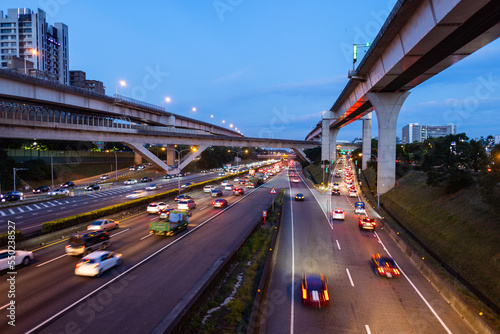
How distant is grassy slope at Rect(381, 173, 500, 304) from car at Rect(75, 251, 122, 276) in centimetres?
2048

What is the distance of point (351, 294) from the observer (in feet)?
46.0

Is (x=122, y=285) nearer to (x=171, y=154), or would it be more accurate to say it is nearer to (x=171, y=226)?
(x=171, y=226)

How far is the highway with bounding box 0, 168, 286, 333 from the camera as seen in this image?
11.0 meters

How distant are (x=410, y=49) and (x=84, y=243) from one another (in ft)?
95.1

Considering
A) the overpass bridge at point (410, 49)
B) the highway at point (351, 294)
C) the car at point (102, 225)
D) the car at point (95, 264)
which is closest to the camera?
the highway at point (351, 294)

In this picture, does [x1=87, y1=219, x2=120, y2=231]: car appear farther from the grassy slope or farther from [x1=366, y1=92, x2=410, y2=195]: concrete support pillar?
[x1=366, y1=92, x2=410, y2=195]: concrete support pillar

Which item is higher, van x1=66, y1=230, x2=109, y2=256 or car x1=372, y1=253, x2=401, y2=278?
van x1=66, y1=230, x2=109, y2=256

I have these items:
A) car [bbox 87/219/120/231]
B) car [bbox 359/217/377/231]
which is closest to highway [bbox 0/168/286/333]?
car [bbox 87/219/120/231]

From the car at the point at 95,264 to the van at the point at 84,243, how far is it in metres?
2.81

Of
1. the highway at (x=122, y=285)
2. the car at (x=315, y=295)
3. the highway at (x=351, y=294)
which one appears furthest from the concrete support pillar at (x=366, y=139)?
the car at (x=315, y=295)

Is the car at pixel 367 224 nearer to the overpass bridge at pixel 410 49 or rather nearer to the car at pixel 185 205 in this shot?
the overpass bridge at pixel 410 49

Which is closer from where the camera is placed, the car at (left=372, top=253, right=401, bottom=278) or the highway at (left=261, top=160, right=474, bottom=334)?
the highway at (left=261, top=160, right=474, bottom=334)

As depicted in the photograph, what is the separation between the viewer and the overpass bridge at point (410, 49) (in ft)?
→ 59.0

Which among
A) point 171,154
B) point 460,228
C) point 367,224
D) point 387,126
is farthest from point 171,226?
point 171,154
